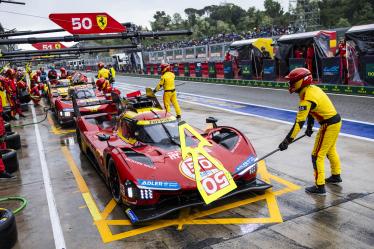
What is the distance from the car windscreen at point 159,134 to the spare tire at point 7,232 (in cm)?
274

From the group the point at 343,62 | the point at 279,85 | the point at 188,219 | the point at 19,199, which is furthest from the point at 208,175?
the point at 279,85

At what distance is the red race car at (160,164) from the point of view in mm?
5633

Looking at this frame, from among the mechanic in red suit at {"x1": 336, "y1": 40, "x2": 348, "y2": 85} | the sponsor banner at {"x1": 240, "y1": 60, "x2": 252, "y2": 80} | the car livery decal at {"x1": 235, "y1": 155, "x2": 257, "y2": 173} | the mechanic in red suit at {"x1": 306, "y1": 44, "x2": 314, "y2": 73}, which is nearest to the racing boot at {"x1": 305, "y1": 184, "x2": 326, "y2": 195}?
the car livery decal at {"x1": 235, "y1": 155, "x2": 257, "y2": 173}

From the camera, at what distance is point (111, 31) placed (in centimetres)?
809

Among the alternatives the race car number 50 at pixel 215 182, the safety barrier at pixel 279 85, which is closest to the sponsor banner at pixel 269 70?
the safety barrier at pixel 279 85

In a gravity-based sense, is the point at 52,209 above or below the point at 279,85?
below

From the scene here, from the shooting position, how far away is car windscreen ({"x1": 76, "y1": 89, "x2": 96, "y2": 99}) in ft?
49.3

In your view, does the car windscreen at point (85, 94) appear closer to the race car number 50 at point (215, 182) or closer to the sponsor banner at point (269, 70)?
the race car number 50 at point (215, 182)

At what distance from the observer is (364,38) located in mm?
16984

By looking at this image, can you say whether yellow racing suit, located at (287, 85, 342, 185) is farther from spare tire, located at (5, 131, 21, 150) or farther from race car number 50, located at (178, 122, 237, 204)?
spare tire, located at (5, 131, 21, 150)

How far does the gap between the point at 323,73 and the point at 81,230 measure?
16518 mm

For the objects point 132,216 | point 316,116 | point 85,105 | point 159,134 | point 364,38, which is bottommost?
point 132,216

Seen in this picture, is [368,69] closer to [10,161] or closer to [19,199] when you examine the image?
[10,161]

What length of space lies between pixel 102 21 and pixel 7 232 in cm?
460
